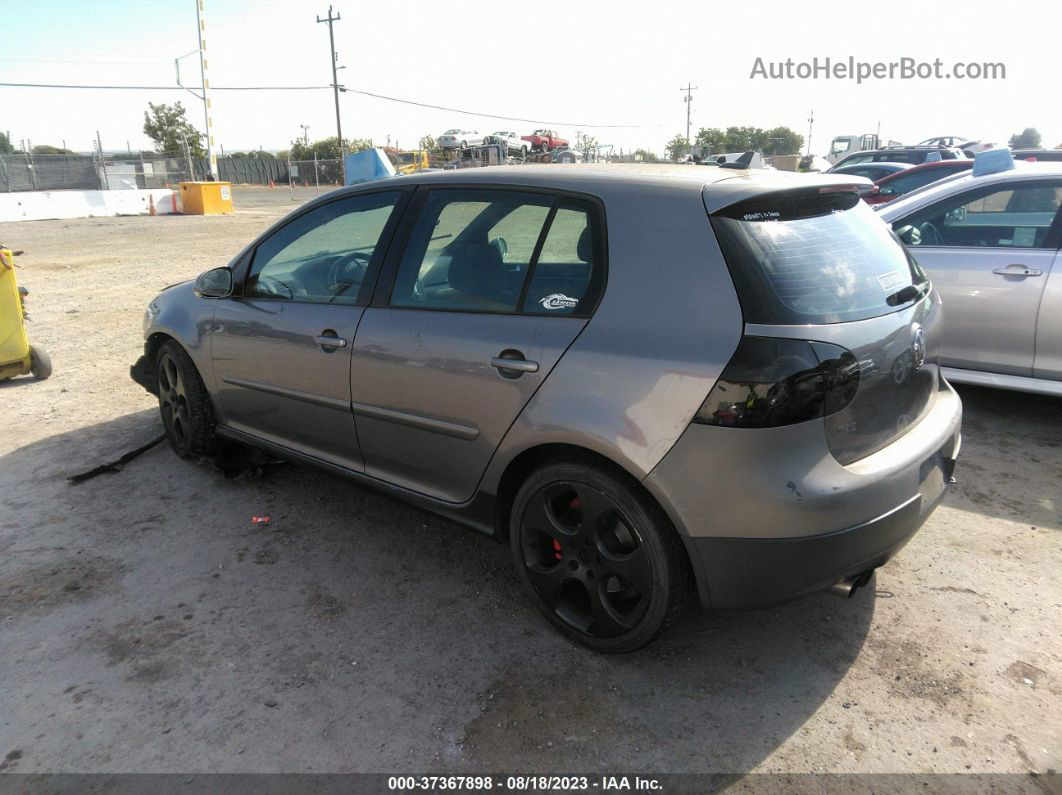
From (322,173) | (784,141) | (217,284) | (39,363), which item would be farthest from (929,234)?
(784,141)

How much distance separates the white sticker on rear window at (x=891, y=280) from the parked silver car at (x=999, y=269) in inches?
94.6

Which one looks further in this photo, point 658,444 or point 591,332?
point 591,332

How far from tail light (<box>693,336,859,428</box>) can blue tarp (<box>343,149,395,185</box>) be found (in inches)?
563

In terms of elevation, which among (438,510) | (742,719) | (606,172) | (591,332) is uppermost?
(606,172)

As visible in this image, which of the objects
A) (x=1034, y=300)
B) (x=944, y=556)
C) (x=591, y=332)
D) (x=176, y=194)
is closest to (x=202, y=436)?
(x=591, y=332)

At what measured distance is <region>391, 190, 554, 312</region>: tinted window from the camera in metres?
2.93

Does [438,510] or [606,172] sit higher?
[606,172]

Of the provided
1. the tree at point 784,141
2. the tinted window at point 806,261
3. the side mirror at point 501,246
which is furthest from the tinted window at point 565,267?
the tree at point 784,141

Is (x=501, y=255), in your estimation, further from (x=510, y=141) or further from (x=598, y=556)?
(x=510, y=141)

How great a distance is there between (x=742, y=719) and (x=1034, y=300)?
362 cm

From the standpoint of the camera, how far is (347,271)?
11.5 feet

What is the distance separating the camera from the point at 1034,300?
184 inches

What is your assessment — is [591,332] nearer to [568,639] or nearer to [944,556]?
[568,639]

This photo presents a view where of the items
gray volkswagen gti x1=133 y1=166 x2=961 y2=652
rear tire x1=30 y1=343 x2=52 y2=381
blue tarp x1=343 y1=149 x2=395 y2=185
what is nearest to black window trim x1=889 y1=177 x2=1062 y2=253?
gray volkswagen gti x1=133 y1=166 x2=961 y2=652
